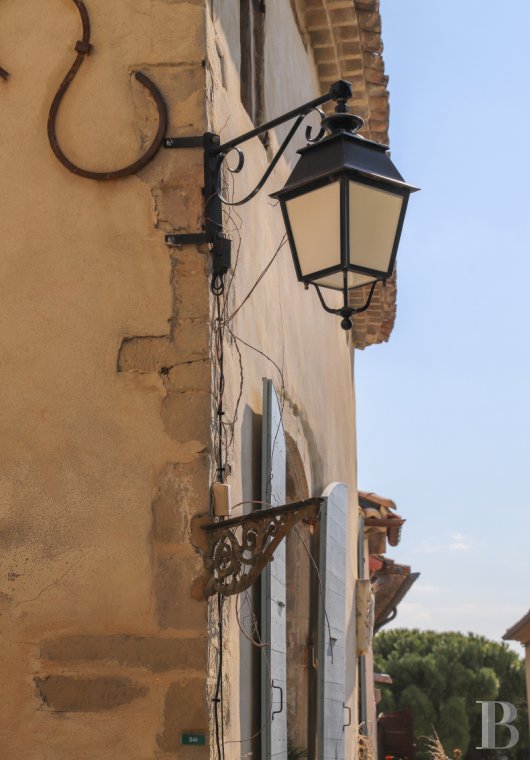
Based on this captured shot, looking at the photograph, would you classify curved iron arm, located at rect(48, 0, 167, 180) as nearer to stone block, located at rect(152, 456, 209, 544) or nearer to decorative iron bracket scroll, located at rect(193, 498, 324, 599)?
stone block, located at rect(152, 456, 209, 544)

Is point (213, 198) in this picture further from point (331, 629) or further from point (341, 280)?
point (331, 629)

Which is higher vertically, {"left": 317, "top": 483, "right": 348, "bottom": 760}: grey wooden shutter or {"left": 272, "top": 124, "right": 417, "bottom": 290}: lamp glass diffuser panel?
{"left": 272, "top": 124, "right": 417, "bottom": 290}: lamp glass diffuser panel

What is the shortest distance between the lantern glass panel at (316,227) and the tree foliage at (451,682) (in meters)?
21.7

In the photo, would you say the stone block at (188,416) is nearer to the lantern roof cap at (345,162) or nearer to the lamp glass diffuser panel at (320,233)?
the lamp glass diffuser panel at (320,233)

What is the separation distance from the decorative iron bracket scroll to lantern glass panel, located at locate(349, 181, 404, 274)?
2.83 feet

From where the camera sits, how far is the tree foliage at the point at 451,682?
25641mm

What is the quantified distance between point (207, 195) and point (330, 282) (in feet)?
1.88

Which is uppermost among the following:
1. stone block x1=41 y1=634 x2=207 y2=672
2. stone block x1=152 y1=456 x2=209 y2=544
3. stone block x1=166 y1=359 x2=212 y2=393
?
stone block x1=166 y1=359 x2=212 y2=393

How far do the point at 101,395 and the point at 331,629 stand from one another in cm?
265

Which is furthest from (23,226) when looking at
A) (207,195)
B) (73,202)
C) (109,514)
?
(109,514)

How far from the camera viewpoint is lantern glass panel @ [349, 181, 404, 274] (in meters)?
3.76

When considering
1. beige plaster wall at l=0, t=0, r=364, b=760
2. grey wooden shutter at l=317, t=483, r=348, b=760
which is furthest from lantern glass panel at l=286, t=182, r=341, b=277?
grey wooden shutter at l=317, t=483, r=348, b=760

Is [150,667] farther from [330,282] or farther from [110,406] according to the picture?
[330,282]

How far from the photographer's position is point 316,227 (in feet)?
12.6
